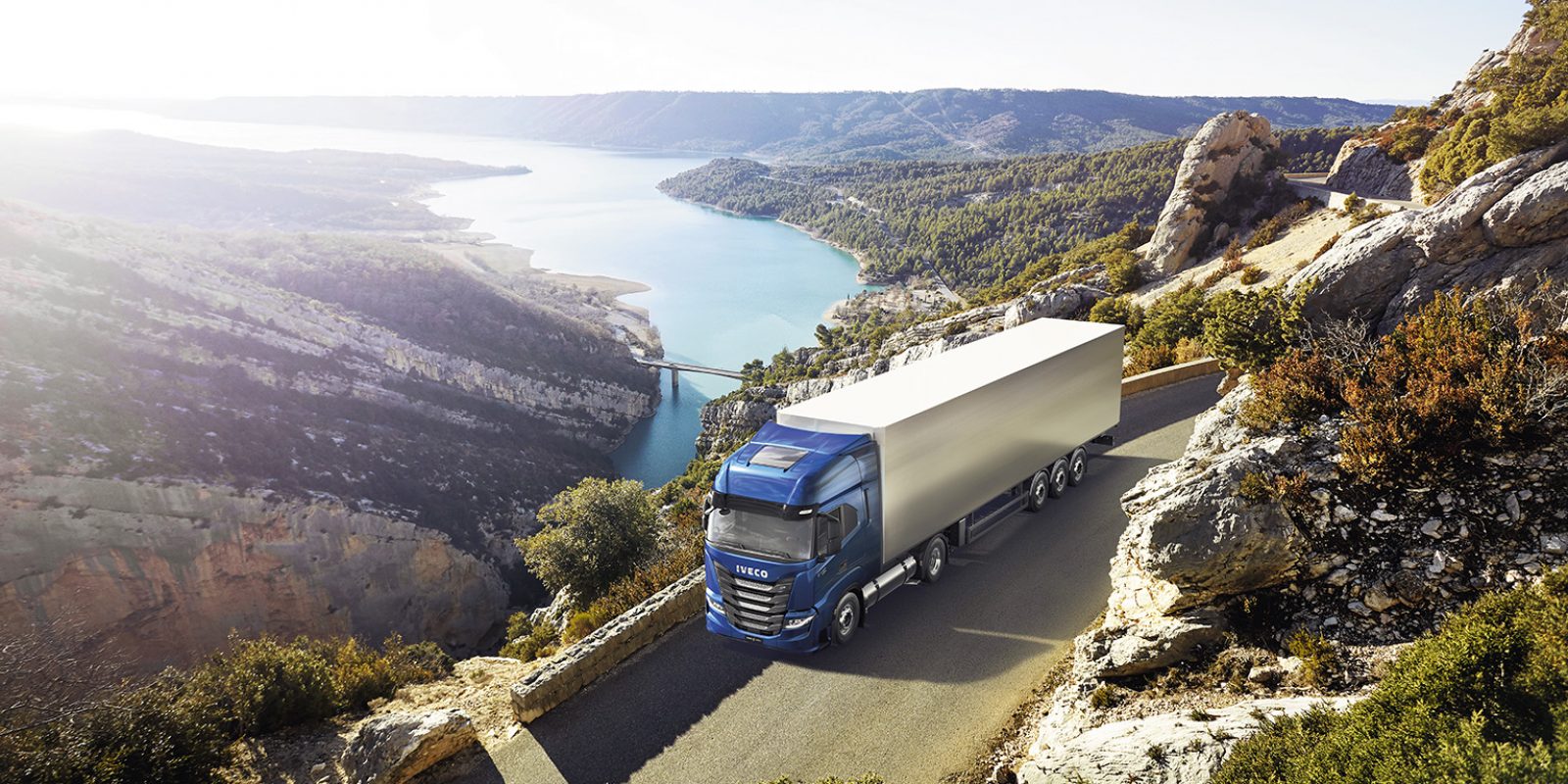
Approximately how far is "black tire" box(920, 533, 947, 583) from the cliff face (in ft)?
110

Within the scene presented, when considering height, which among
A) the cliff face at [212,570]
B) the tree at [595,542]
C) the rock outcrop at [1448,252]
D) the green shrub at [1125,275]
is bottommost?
the cliff face at [212,570]

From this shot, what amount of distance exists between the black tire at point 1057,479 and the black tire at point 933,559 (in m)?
3.26

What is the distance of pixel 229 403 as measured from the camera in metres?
45.4

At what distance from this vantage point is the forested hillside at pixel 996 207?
271 feet

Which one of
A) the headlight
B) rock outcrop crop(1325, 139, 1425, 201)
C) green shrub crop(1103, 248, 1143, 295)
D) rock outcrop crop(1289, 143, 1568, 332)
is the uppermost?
rock outcrop crop(1325, 139, 1425, 201)

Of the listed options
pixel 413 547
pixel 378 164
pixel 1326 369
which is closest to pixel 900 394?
pixel 1326 369

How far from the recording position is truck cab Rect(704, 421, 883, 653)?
9.05 metres

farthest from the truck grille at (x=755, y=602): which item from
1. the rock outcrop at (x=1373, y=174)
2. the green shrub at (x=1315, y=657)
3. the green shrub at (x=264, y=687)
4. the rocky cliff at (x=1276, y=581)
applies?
the rock outcrop at (x=1373, y=174)

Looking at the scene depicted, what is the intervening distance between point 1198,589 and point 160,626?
43.3 meters

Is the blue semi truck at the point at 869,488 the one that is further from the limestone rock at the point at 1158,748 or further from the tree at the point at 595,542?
the tree at the point at 595,542

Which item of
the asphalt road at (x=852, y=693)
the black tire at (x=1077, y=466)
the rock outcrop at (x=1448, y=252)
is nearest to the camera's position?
the asphalt road at (x=852, y=693)

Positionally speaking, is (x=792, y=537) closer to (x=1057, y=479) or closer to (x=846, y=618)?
(x=846, y=618)

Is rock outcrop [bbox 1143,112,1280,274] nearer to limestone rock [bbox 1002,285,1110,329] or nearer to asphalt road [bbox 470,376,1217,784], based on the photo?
limestone rock [bbox 1002,285,1110,329]

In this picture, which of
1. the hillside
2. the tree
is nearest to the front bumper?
the tree
